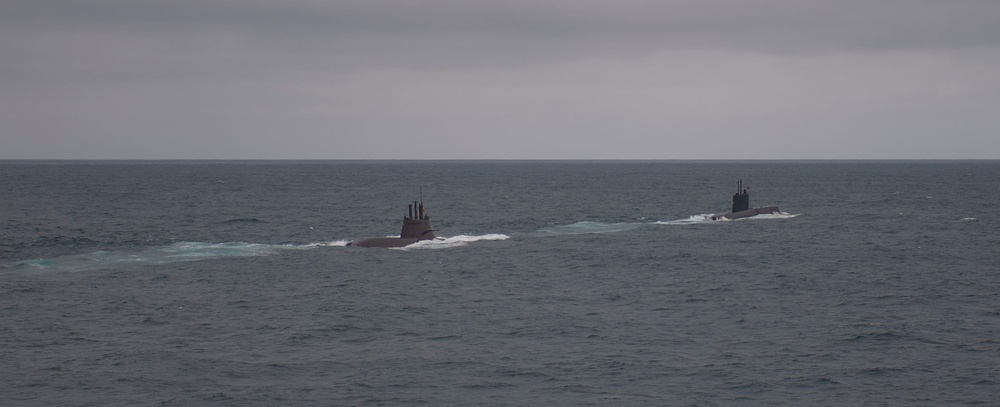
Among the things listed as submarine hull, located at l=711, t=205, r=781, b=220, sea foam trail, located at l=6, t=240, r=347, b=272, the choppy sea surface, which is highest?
submarine hull, located at l=711, t=205, r=781, b=220

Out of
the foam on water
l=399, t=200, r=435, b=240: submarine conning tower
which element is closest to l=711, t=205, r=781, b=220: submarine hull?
the foam on water

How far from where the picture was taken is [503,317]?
47656mm

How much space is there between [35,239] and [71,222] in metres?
18.6

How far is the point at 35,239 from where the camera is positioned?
7956 centimetres

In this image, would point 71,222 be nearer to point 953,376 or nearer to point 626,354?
point 626,354

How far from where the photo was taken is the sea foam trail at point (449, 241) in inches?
2953

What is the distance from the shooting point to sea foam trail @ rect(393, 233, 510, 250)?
7500cm

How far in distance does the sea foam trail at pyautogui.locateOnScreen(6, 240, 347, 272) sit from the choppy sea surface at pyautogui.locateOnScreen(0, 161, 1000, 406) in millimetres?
277

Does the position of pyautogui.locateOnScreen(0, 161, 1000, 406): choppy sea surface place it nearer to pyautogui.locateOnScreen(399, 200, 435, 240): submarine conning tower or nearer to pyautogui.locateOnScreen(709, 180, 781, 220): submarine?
pyautogui.locateOnScreen(399, 200, 435, 240): submarine conning tower

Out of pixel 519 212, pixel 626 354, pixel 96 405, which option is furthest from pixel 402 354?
pixel 519 212

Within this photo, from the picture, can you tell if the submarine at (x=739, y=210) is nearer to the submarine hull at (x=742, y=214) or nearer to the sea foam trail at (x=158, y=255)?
the submarine hull at (x=742, y=214)

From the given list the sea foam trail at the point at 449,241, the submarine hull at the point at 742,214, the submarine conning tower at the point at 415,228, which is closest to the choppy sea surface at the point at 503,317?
the sea foam trail at the point at 449,241

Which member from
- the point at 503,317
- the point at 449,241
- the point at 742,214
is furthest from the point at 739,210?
the point at 503,317

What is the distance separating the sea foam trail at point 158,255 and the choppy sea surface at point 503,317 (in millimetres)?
277
